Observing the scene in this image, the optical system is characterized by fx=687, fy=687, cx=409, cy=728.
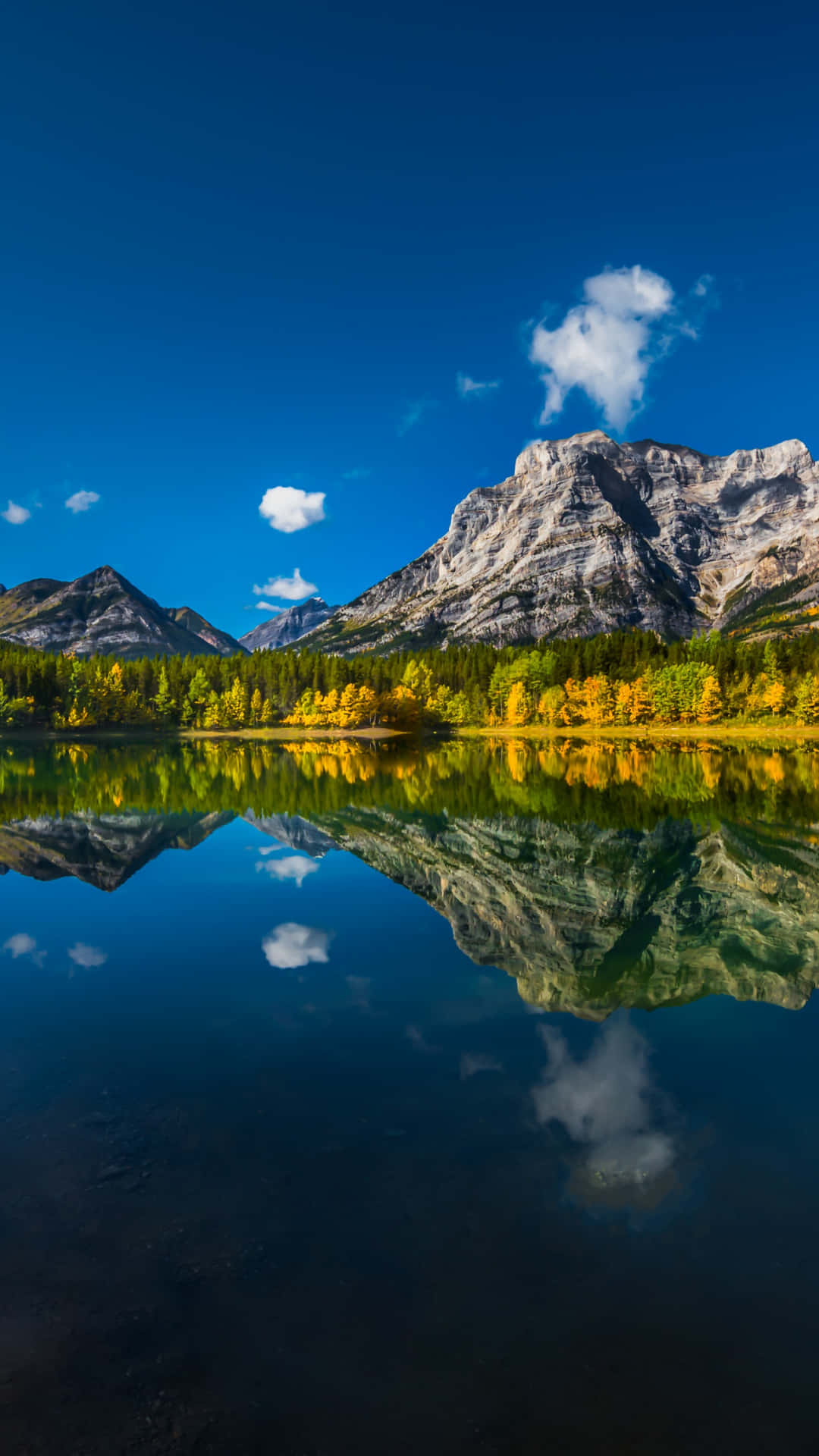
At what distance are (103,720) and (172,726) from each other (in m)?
16.1

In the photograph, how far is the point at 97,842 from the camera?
37094 mm

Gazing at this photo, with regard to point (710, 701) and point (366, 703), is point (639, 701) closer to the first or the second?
point (710, 701)

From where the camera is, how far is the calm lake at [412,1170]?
648cm

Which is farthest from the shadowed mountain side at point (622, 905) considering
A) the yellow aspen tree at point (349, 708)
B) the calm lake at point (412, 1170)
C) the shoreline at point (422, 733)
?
the yellow aspen tree at point (349, 708)

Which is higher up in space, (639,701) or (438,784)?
(639,701)

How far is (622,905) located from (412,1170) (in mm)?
15518

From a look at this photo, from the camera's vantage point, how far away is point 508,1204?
9.14 metres

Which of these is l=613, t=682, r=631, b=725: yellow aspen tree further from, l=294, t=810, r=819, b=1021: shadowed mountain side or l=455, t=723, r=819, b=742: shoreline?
l=294, t=810, r=819, b=1021: shadowed mountain side

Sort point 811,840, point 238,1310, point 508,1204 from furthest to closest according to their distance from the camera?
point 811,840, point 508,1204, point 238,1310

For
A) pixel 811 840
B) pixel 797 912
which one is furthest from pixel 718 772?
pixel 797 912

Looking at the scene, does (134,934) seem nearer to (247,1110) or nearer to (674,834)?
(247,1110)

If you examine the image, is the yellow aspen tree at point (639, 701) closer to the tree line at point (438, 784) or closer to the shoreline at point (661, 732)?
the shoreline at point (661, 732)

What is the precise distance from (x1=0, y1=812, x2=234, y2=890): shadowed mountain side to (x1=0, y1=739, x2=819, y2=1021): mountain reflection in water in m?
0.17

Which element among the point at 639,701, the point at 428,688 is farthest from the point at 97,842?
the point at 639,701
